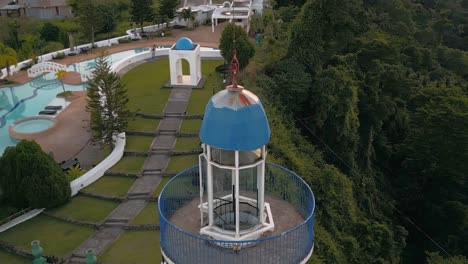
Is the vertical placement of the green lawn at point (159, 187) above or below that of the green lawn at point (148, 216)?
above

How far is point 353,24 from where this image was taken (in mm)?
30375

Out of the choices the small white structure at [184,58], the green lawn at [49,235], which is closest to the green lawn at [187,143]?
the green lawn at [49,235]

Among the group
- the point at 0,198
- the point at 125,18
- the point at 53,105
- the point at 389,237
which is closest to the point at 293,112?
the point at 389,237

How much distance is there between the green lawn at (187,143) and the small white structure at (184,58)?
6.54 metres

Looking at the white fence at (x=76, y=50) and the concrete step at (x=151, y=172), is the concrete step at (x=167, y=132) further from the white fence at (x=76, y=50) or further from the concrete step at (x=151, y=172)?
the white fence at (x=76, y=50)

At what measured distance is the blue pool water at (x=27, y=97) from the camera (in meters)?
26.2

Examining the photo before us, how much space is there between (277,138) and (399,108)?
1251 centimetres

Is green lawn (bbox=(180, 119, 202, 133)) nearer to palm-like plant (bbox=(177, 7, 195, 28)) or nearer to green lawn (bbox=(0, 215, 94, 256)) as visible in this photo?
green lawn (bbox=(0, 215, 94, 256))

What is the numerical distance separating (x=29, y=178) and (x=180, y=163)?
611cm

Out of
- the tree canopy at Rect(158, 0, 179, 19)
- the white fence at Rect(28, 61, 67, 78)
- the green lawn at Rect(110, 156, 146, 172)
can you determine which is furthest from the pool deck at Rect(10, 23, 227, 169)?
the tree canopy at Rect(158, 0, 179, 19)

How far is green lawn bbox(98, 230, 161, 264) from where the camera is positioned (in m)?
14.9

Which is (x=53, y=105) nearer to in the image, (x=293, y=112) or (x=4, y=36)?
(x=293, y=112)

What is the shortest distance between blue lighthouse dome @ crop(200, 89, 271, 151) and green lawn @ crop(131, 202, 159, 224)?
29.0 feet

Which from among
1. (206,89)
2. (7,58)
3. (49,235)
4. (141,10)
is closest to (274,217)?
(49,235)
